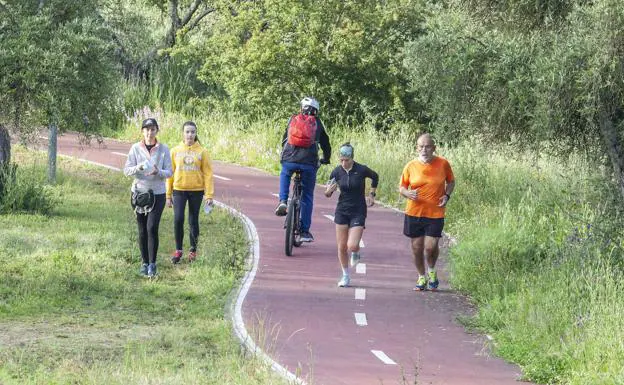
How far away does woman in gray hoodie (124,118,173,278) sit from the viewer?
52.8 feet

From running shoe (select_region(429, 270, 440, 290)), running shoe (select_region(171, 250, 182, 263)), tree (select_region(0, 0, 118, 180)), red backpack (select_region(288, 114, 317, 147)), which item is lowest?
running shoe (select_region(171, 250, 182, 263))

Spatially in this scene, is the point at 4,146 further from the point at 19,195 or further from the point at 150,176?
the point at 150,176

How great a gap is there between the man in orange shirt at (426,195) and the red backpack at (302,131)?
7.95ft

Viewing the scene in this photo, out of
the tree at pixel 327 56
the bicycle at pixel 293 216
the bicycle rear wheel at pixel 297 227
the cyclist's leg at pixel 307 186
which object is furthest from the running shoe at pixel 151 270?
the tree at pixel 327 56

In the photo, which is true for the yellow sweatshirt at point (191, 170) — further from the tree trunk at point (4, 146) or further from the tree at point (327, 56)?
the tree at point (327, 56)

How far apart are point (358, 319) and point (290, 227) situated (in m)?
3.85

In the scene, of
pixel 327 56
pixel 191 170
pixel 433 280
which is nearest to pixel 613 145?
pixel 433 280

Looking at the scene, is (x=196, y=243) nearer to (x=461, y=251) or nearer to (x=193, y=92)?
(x=461, y=251)

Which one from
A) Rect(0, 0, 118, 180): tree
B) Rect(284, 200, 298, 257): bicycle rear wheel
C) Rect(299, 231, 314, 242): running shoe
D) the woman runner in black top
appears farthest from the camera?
Rect(299, 231, 314, 242): running shoe

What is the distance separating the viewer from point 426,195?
612 inches

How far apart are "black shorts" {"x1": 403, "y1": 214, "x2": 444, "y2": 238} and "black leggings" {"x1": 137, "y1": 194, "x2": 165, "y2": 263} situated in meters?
3.09

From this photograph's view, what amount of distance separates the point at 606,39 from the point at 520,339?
4889 mm

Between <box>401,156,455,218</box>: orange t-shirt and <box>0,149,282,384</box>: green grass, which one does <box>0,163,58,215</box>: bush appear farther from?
<box>401,156,455,218</box>: orange t-shirt

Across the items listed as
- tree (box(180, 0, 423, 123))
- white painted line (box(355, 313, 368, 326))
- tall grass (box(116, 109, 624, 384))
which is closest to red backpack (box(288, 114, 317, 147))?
tall grass (box(116, 109, 624, 384))
